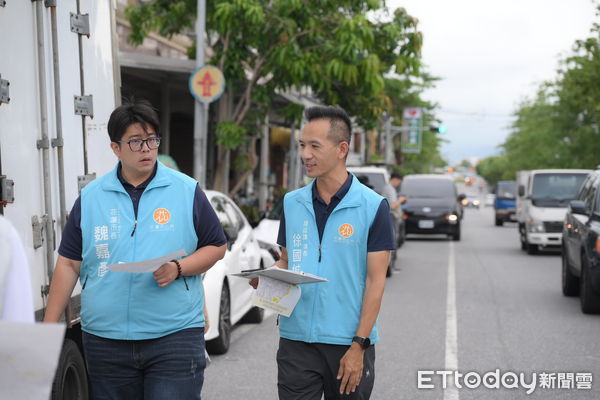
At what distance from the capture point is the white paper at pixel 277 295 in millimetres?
3920

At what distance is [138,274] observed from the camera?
3795 millimetres

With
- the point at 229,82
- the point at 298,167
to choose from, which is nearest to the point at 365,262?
the point at 229,82

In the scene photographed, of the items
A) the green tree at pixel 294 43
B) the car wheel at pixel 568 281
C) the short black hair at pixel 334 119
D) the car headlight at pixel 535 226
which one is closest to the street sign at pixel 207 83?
the green tree at pixel 294 43

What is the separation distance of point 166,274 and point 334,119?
0.97 metres

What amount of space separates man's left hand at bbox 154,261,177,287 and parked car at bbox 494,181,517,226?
3744 centimetres

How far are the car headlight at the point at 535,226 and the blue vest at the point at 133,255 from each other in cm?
1753

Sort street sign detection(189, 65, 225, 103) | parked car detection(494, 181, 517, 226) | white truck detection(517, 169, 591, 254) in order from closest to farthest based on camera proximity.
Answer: street sign detection(189, 65, 225, 103), white truck detection(517, 169, 591, 254), parked car detection(494, 181, 517, 226)

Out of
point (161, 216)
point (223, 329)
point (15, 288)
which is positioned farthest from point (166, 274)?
point (223, 329)

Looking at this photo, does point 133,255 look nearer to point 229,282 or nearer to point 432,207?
point 229,282

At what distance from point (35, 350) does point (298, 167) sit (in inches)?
1360

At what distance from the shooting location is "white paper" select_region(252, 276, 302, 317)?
3.92 meters

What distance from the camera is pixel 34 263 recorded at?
4641mm

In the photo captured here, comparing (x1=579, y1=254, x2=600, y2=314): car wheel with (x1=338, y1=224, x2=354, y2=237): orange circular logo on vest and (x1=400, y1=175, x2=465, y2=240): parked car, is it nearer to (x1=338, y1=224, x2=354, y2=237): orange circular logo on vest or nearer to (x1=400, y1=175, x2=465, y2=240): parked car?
(x1=338, y1=224, x2=354, y2=237): orange circular logo on vest

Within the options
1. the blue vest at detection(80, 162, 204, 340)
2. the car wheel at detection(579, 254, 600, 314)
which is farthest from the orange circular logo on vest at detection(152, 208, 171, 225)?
the car wheel at detection(579, 254, 600, 314)
